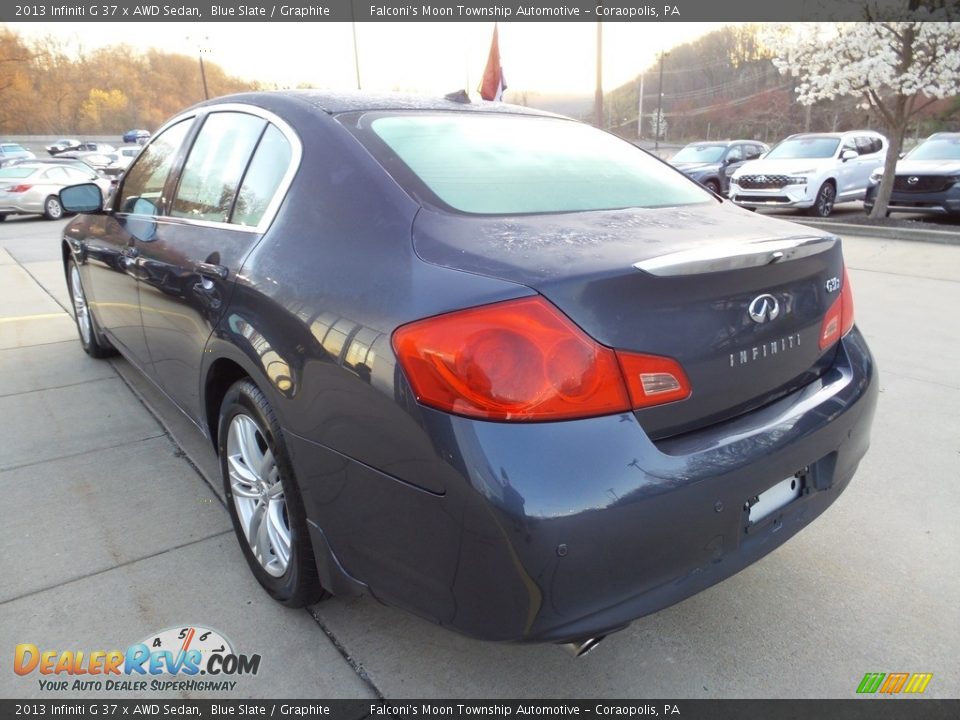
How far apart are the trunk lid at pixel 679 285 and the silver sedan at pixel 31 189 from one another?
19.3 metres

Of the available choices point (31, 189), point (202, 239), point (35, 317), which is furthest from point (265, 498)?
point (31, 189)

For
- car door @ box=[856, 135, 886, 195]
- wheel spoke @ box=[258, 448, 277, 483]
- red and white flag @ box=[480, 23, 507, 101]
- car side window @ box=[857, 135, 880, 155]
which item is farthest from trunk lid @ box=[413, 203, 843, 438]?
car side window @ box=[857, 135, 880, 155]

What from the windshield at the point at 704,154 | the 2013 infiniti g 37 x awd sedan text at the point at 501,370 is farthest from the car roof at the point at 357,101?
the windshield at the point at 704,154

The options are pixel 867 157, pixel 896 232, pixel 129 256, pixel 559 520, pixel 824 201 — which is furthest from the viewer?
pixel 867 157

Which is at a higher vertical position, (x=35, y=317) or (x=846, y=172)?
(x=846, y=172)

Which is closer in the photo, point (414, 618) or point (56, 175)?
point (414, 618)

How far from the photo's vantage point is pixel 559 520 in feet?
4.64

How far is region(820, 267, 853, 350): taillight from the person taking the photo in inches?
81.7

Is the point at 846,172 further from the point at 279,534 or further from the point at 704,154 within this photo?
the point at 279,534

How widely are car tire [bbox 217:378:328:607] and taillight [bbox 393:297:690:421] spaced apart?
72 centimetres

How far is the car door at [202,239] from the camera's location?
229cm

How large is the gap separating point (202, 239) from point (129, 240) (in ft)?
3.38

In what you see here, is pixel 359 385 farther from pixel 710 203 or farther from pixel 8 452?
pixel 8 452

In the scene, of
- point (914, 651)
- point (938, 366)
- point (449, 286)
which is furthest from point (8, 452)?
point (938, 366)
